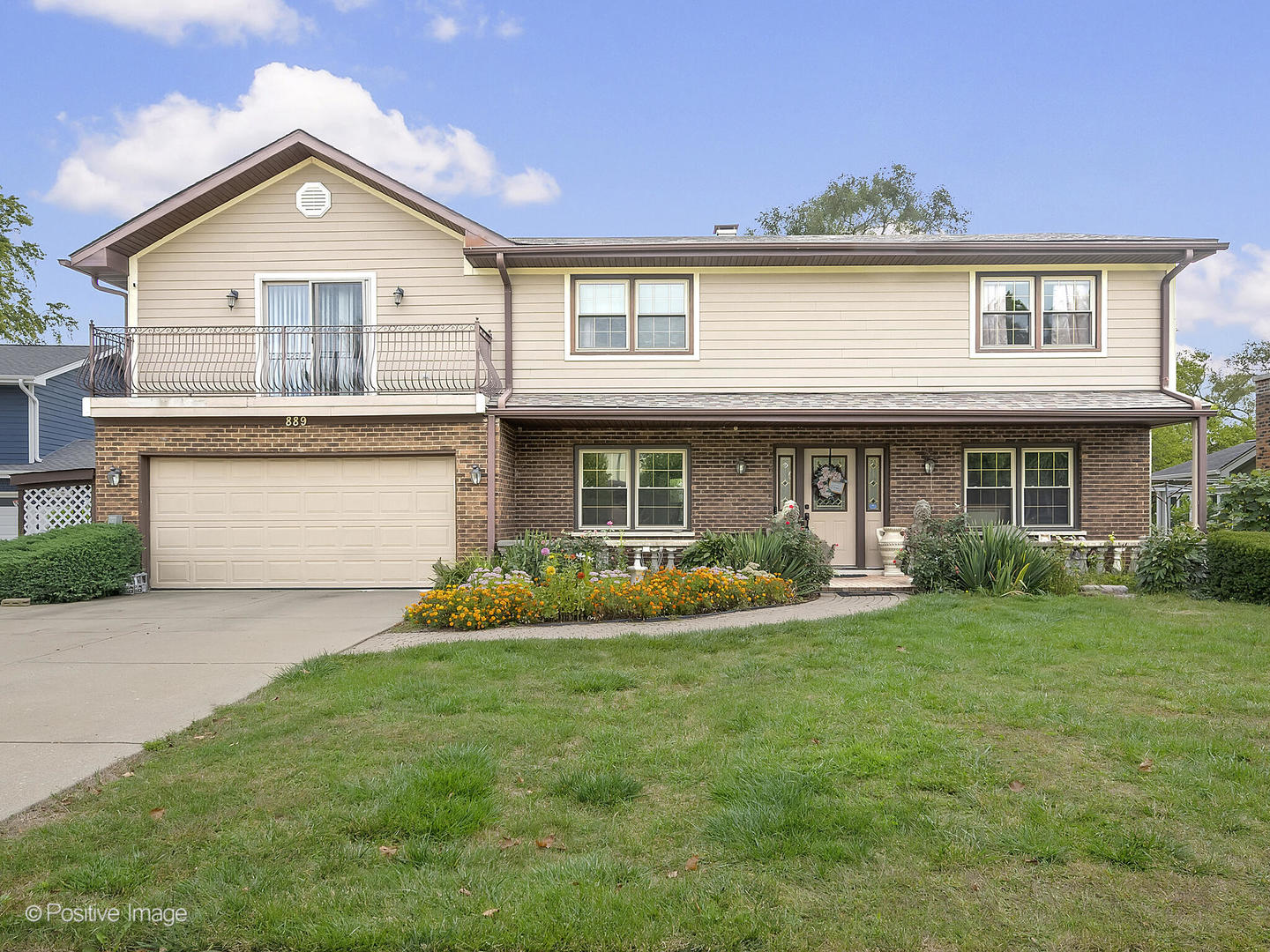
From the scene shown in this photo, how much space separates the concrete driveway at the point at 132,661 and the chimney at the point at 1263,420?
53.1ft

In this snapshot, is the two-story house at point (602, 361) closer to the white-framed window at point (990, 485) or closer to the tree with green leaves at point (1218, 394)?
the white-framed window at point (990, 485)

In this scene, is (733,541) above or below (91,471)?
below

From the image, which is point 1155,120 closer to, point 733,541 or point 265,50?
point 733,541

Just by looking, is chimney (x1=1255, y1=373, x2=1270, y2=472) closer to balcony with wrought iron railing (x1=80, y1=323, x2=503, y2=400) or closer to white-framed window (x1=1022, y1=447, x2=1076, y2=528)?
white-framed window (x1=1022, y1=447, x2=1076, y2=528)

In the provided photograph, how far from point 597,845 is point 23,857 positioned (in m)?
2.30

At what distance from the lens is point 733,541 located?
11.2 metres

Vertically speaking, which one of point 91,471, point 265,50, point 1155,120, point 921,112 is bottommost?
point 91,471

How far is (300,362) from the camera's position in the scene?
1280cm

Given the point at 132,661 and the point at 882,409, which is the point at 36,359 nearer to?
the point at 132,661

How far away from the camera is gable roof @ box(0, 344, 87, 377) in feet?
65.0

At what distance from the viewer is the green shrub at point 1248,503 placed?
1096 centimetres

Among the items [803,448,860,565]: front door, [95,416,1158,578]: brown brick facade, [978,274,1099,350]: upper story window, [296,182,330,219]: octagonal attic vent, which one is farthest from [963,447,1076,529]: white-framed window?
[296,182,330,219]: octagonal attic vent

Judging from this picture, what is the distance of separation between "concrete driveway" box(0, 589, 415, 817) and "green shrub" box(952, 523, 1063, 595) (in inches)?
291

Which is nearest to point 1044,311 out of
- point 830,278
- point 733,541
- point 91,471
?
point 830,278
